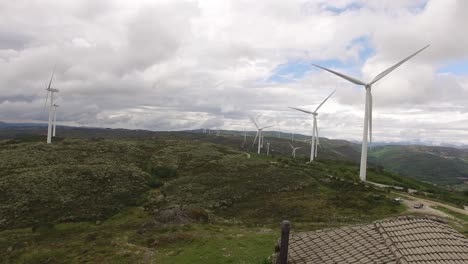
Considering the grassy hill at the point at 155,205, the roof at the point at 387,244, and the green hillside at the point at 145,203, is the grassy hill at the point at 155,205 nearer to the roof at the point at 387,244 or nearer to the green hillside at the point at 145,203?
the green hillside at the point at 145,203

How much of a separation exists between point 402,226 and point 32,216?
51.8m

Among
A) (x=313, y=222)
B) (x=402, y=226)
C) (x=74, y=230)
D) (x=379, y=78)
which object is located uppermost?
(x=379, y=78)

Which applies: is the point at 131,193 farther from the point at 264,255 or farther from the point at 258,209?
the point at 264,255

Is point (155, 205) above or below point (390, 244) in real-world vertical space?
below

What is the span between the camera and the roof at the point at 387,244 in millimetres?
18578

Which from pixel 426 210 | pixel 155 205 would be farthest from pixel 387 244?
pixel 155 205

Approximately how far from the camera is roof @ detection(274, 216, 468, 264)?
18.6 metres

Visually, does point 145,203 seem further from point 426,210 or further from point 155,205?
point 426,210

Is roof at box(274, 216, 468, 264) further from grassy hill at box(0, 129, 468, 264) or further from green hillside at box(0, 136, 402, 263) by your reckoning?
green hillside at box(0, 136, 402, 263)

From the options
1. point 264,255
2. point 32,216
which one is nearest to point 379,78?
point 264,255

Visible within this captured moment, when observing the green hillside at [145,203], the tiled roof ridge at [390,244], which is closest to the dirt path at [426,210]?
the green hillside at [145,203]

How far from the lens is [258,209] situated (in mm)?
60250

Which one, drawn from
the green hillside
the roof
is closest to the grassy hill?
the green hillside

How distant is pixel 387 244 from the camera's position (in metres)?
19.6
